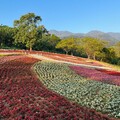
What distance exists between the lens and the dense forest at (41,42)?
68.5 m

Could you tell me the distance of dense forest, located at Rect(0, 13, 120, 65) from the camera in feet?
225

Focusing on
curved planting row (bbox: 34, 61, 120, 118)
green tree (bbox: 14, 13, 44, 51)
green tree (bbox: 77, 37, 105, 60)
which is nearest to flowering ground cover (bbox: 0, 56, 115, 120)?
curved planting row (bbox: 34, 61, 120, 118)

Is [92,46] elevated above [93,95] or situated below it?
above

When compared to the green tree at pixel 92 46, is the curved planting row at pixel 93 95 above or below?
below

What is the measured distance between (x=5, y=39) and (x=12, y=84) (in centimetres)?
6483

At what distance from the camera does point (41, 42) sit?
85750 millimetres

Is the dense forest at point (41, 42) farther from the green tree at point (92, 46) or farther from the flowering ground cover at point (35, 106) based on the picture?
the flowering ground cover at point (35, 106)

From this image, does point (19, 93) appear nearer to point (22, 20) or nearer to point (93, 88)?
point (93, 88)

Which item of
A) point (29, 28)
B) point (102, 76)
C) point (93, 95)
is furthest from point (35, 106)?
point (29, 28)

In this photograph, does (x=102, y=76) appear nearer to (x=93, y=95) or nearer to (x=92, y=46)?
(x=93, y=95)

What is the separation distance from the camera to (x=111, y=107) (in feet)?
45.1

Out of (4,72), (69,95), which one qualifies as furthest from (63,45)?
(69,95)

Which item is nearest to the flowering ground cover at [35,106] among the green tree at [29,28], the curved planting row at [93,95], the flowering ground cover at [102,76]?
the curved planting row at [93,95]

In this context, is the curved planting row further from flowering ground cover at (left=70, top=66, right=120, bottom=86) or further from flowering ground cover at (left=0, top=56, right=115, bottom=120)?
flowering ground cover at (left=70, top=66, right=120, bottom=86)
